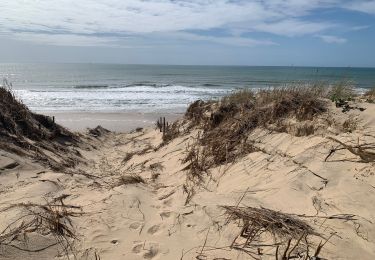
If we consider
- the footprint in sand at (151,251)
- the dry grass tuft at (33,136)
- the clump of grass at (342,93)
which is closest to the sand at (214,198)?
the footprint in sand at (151,251)

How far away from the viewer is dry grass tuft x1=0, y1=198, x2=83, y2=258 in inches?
125

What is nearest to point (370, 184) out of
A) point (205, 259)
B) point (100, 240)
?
point (205, 259)

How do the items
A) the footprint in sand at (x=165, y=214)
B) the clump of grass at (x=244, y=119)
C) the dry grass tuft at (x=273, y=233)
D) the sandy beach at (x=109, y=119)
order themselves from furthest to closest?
the sandy beach at (x=109, y=119)
the clump of grass at (x=244, y=119)
the footprint in sand at (x=165, y=214)
the dry grass tuft at (x=273, y=233)

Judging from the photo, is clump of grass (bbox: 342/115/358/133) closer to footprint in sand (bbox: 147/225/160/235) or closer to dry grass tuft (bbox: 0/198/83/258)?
footprint in sand (bbox: 147/225/160/235)

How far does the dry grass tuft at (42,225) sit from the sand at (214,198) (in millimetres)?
75

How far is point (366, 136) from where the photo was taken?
466cm

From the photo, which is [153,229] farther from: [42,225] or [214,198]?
[42,225]

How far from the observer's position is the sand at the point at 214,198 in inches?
120

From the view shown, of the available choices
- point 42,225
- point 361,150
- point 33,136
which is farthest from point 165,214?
point 33,136

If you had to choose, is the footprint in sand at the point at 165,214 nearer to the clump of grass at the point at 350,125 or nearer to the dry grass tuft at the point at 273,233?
the dry grass tuft at the point at 273,233

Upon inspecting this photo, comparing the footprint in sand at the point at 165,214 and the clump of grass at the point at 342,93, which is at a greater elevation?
the clump of grass at the point at 342,93

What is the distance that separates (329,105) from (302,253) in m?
4.08

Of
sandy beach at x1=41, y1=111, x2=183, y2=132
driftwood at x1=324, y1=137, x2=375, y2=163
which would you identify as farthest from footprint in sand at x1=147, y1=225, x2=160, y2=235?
sandy beach at x1=41, y1=111, x2=183, y2=132

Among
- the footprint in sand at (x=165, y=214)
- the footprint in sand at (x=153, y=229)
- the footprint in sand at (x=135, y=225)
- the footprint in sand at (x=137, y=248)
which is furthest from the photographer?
the footprint in sand at (x=165, y=214)
